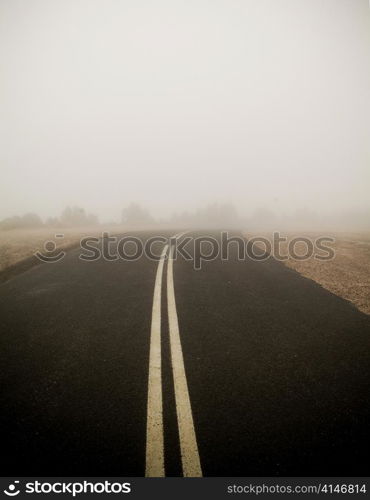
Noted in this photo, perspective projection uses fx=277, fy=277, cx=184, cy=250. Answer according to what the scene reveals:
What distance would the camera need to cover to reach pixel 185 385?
3516 millimetres

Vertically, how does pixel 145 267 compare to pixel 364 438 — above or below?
above

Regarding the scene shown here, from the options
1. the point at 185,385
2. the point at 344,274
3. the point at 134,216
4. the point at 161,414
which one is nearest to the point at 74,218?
the point at 134,216

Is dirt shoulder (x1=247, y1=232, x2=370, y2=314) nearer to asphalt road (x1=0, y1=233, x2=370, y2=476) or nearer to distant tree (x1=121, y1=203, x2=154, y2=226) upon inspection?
asphalt road (x1=0, y1=233, x2=370, y2=476)

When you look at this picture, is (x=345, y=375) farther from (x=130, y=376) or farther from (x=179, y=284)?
(x=179, y=284)

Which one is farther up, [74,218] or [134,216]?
[134,216]

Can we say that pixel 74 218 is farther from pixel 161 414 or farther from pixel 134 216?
pixel 161 414

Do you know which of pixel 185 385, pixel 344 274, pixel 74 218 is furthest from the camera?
pixel 74 218

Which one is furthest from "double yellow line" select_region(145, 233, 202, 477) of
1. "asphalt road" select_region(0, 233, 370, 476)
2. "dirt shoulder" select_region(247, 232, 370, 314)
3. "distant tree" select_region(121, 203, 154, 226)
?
"distant tree" select_region(121, 203, 154, 226)

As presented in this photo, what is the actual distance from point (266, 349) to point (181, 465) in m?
2.36

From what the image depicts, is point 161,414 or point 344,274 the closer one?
point 161,414

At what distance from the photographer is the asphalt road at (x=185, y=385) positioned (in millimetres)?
2574

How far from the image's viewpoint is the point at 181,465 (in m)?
2.49

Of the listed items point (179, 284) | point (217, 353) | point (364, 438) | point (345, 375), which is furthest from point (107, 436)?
point (179, 284)

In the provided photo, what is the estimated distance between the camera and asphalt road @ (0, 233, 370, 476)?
2.57 metres
